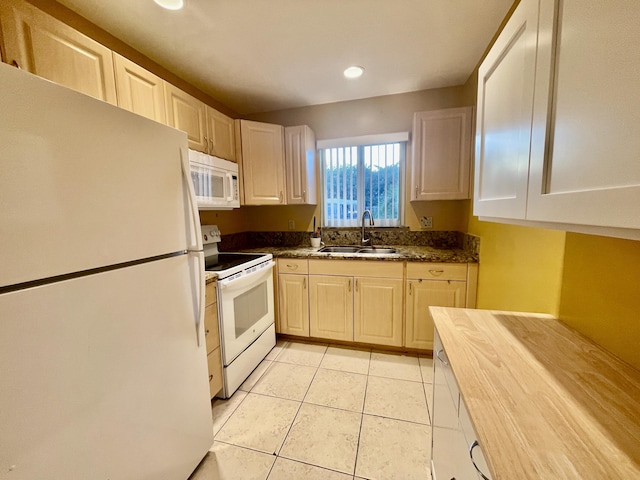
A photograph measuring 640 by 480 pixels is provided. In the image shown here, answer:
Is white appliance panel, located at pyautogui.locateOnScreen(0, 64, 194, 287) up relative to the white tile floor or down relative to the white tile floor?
up

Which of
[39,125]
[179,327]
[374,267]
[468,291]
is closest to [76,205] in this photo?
[39,125]

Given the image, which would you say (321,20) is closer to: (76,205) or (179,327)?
(76,205)

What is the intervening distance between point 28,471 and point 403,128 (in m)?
3.04

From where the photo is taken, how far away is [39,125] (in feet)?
2.17

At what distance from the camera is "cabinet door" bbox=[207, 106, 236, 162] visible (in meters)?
2.04

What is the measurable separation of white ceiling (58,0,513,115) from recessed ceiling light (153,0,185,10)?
0.03m

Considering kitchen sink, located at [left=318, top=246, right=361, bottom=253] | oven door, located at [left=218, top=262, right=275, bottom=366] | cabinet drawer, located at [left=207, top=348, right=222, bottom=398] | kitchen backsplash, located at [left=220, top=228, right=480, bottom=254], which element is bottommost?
cabinet drawer, located at [left=207, top=348, right=222, bottom=398]

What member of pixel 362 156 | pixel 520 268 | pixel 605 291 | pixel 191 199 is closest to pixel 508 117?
pixel 605 291

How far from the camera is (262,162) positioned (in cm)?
246

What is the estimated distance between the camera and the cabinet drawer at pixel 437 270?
195cm

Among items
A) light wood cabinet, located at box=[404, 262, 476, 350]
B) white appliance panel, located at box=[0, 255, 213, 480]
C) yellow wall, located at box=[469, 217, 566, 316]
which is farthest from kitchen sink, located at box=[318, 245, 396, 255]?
white appliance panel, located at box=[0, 255, 213, 480]

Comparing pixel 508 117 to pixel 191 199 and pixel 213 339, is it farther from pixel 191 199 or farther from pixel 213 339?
pixel 213 339

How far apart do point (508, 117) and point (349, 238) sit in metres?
2.00

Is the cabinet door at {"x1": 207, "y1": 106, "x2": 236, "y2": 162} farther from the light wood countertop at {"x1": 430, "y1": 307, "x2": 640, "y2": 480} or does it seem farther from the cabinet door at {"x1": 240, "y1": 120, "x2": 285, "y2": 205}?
the light wood countertop at {"x1": 430, "y1": 307, "x2": 640, "y2": 480}
